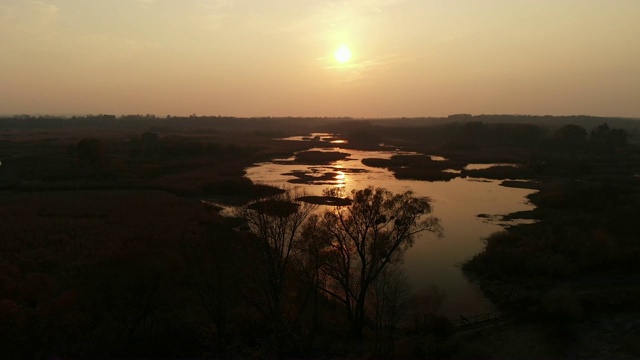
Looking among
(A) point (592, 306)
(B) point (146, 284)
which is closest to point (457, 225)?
(A) point (592, 306)

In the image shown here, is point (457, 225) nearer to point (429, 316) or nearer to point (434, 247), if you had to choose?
point (434, 247)

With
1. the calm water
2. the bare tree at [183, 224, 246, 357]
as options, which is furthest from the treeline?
the calm water

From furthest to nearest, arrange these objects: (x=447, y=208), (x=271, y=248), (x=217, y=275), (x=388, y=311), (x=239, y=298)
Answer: (x=447, y=208) → (x=239, y=298) → (x=217, y=275) → (x=271, y=248) → (x=388, y=311)

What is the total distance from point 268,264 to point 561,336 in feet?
40.1

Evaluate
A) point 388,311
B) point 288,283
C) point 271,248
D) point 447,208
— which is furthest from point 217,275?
point 447,208

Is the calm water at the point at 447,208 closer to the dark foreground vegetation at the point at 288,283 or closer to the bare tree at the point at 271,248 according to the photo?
the dark foreground vegetation at the point at 288,283

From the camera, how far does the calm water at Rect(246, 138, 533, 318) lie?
21.8 m

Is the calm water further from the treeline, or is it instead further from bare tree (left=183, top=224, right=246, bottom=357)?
bare tree (left=183, top=224, right=246, bottom=357)

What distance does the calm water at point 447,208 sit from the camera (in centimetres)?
2181

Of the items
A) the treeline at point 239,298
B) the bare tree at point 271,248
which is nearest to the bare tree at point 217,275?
the treeline at point 239,298

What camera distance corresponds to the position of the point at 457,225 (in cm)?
3281

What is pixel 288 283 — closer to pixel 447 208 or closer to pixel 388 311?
pixel 388 311

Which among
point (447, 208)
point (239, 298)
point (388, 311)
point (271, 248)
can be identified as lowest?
point (239, 298)

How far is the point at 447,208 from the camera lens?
38.1 meters
